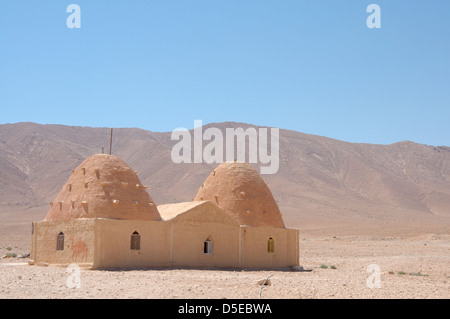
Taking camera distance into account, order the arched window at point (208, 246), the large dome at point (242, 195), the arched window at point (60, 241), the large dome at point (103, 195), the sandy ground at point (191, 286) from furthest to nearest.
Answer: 1. the large dome at point (242, 195)
2. the arched window at point (208, 246)
3. the arched window at point (60, 241)
4. the large dome at point (103, 195)
5. the sandy ground at point (191, 286)

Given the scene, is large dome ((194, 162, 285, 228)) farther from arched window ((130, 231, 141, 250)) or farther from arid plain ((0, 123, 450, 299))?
arched window ((130, 231, 141, 250))

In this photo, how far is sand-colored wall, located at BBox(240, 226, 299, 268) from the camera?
2485 cm

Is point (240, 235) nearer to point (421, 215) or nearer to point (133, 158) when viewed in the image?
point (421, 215)

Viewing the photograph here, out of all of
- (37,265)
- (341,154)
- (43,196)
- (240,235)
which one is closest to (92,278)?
(37,265)

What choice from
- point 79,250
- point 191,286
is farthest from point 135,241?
point 191,286

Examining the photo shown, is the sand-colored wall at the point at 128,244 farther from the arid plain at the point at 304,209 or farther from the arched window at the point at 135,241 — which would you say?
the arid plain at the point at 304,209

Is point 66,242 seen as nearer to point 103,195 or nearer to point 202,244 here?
point 103,195

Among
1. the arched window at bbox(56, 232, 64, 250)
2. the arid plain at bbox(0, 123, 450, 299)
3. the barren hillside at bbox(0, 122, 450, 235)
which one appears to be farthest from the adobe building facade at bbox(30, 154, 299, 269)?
the barren hillside at bbox(0, 122, 450, 235)

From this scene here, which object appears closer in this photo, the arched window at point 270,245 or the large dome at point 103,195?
the large dome at point 103,195

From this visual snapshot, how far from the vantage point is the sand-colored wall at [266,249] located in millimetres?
24845

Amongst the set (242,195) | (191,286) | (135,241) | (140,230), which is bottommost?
(191,286)

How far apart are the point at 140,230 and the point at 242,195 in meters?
6.13

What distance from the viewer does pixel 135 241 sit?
2175cm

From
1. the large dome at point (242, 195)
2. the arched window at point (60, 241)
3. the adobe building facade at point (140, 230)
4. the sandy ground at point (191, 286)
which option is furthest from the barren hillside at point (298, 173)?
the sandy ground at point (191, 286)
